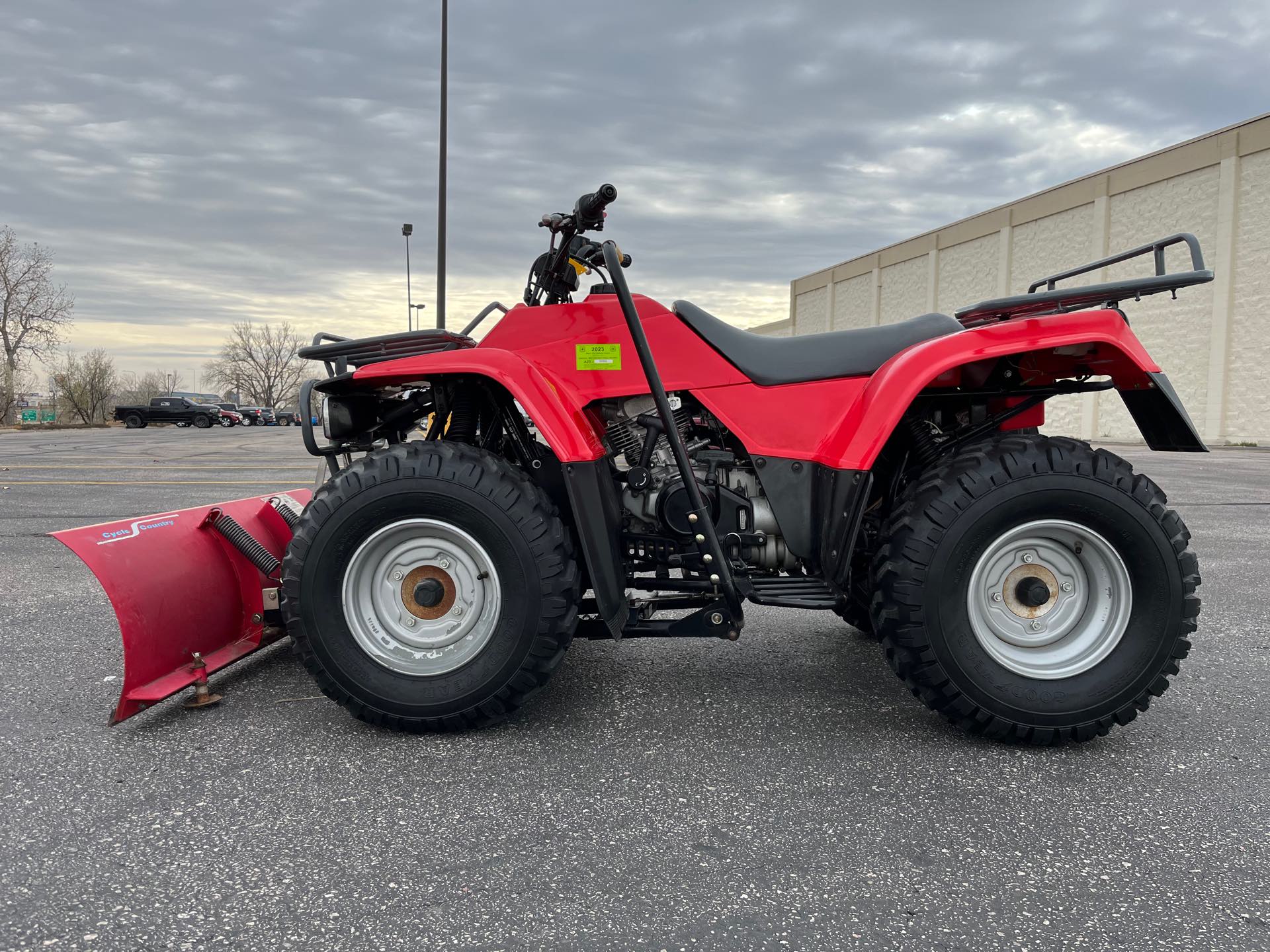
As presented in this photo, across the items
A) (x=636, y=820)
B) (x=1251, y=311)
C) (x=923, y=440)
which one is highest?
(x=1251, y=311)

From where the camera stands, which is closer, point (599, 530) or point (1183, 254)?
point (599, 530)

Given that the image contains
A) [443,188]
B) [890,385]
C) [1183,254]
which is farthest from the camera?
[1183,254]

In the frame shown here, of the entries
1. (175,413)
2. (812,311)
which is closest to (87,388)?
(175,413)

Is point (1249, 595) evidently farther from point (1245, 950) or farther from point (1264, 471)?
point (1264, 471)

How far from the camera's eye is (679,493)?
3086 mm

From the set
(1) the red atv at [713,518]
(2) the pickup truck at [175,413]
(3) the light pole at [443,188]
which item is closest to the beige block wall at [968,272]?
(3) the light pole at [443,188]

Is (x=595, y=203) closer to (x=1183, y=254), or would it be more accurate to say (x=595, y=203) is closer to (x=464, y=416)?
(x=464, y=416)

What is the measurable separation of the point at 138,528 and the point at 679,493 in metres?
2.14

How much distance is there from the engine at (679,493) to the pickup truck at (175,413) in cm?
5136

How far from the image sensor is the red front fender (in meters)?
2.88

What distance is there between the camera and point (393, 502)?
2965mm

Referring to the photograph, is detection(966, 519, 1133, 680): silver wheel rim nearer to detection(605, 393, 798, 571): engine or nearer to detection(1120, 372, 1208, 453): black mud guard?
detection(1120, 372, 1208, 453): black mud guard

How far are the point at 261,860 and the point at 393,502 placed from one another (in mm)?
1207

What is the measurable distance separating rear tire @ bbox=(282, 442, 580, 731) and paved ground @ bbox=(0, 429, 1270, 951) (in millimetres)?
175
